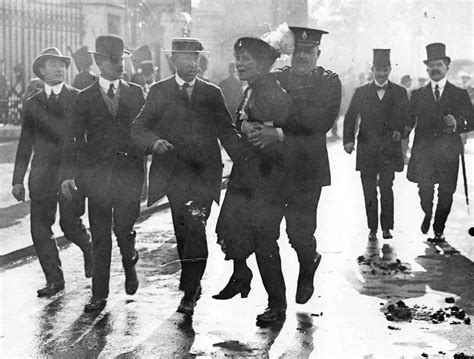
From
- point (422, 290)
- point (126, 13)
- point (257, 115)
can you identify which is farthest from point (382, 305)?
point (126, 13)

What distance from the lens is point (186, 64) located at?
7238mm

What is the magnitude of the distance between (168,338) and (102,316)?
80 cm

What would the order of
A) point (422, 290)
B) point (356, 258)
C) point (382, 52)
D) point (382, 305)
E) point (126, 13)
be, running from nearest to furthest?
point (382, 305) < point (422, 290) < point (356, 258) < point (382, 52) < point (126, 13)

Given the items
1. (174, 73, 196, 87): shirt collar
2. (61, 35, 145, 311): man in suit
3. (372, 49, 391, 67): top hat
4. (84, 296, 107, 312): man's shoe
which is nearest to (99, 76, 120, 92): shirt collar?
(61, 35, 145, 311): man in suit

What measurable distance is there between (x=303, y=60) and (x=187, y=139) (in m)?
1.10

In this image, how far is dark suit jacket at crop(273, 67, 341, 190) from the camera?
7344 mm

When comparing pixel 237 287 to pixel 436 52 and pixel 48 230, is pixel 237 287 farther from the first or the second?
pixel 436 52

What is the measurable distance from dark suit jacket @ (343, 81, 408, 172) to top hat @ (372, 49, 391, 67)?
0.75ft

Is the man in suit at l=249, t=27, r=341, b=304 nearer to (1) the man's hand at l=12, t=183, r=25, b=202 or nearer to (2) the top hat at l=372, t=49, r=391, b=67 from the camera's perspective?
(1) the man's hand at l=12, t=183, r=25, b=202

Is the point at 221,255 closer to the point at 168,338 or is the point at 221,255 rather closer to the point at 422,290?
the point at 422,290

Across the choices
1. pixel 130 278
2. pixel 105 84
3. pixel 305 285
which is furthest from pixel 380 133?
pixel 105 84

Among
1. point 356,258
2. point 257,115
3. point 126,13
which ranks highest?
point 126,13

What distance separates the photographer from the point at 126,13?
78.1 ft

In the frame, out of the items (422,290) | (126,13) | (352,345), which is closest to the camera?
(352,345)
